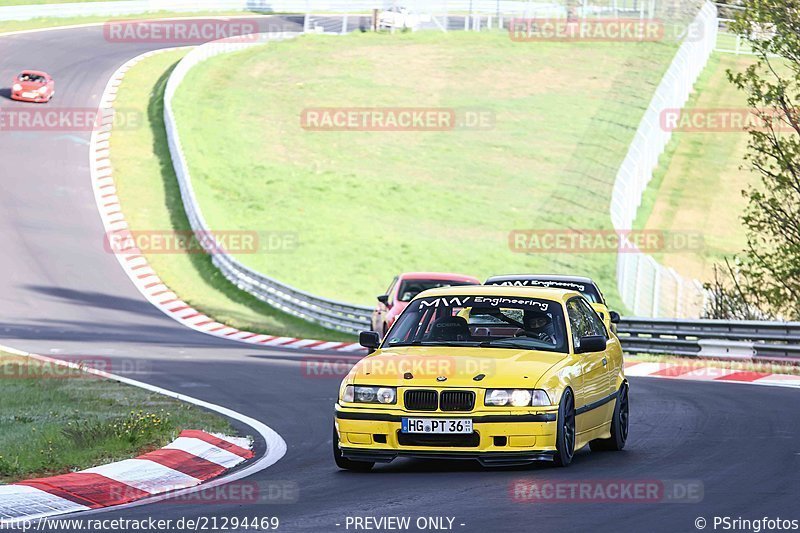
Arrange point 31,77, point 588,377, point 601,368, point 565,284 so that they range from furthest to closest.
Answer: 1. point 31,77
2. point 565,284
3. point 601,368
4. point 588,377

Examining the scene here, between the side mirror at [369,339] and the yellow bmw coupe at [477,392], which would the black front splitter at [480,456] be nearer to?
the yellow bmw coupe at [477,392]

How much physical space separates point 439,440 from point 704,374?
1201 cm

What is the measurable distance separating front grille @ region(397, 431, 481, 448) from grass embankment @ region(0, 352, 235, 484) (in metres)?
2.48

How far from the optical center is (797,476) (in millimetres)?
10031

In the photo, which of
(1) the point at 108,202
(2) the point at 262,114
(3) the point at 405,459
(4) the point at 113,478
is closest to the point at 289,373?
(3) the point at 405,459

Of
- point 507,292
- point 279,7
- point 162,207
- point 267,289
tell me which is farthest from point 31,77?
point 507,292

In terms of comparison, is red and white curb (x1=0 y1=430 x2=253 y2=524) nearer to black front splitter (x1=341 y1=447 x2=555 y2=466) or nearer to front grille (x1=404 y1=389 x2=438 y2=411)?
black front splitter (x1=341 y1=447 x2=555 y2=466)

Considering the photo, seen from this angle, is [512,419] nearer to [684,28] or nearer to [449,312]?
[449,312]

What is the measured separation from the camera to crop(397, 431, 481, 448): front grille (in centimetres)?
1018

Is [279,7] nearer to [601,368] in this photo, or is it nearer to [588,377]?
[601,368]

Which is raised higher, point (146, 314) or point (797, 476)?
point (797, 476)

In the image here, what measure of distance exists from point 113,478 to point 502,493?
9.62 ft

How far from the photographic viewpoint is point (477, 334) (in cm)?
1197

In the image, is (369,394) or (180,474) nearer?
(369,394)
